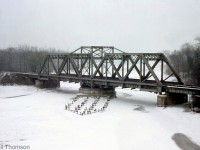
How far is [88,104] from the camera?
37562 millimetres

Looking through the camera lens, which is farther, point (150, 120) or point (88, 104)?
point (88, 104)

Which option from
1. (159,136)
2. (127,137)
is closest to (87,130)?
(127,137)

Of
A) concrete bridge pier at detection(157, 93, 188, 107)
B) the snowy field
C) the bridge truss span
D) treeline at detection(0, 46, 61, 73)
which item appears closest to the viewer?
the snowy field

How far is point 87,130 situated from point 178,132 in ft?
24.8

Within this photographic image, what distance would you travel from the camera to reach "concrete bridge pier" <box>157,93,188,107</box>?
111 feet

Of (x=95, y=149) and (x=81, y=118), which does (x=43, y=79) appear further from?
(x=95, y=149)

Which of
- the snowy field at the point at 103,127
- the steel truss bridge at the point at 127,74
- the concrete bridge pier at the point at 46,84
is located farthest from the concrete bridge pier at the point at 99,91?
the concrete bridge pier at the point at 46,84

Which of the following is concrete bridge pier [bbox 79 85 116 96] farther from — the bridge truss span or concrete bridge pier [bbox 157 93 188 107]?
concrete bridge pier [bbox 157 93 188 107]

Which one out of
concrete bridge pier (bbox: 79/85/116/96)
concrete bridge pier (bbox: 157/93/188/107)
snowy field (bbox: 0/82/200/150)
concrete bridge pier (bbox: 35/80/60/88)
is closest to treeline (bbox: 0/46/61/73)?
concrete bridge pier (bbox: 35/80/60/88)

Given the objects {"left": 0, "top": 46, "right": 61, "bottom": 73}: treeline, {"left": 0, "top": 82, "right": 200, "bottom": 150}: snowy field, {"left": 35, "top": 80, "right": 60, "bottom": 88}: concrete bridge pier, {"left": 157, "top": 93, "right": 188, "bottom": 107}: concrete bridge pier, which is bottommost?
{"left": 0, "top": 82, "right": 200, "bottom": 150}: snowy field

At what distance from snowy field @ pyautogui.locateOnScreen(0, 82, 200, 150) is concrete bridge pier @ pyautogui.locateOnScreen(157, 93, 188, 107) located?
3.00 ft

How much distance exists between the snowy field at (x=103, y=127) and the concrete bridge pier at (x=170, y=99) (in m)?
0.92

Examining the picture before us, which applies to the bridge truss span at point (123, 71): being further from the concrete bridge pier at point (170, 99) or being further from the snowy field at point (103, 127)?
the snowy field at point (103, 127)

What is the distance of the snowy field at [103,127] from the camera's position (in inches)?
846
